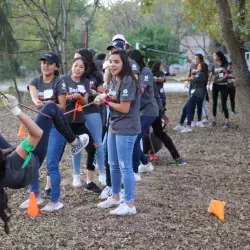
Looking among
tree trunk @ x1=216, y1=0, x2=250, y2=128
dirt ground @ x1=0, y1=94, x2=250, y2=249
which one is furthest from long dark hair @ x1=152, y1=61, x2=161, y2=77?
dirt ground @ x1=0, y1=94, x2=250, y2=249

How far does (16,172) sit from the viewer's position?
11.3ft

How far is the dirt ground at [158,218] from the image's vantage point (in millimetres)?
4000

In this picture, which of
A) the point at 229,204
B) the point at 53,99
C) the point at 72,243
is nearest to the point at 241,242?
the point at 229,204

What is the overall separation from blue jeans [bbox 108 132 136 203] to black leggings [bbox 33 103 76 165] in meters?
0.42

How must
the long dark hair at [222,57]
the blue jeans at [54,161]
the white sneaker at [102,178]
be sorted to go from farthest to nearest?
1. the long dark hair at [222,57]
2. the white sneaker at [102,178]
3. the blue jeans at [54,161]

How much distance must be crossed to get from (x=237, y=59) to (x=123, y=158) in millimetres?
5454

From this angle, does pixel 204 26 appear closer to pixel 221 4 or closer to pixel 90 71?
pixel 221 4

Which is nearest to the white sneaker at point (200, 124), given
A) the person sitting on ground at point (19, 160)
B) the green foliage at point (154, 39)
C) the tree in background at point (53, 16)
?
the tree in background at point (53, 16)

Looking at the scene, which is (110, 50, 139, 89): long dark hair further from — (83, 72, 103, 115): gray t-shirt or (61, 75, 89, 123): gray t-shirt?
(83, 72, 103, 115): gray t-shirt

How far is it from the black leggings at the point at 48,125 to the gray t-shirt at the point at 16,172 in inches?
10.6

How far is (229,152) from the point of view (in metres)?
8.09

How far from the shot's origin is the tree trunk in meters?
8.65

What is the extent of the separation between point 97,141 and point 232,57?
453 centimetres

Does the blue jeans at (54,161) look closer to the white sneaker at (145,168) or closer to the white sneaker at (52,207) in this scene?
the white sneaker at (52,207)
